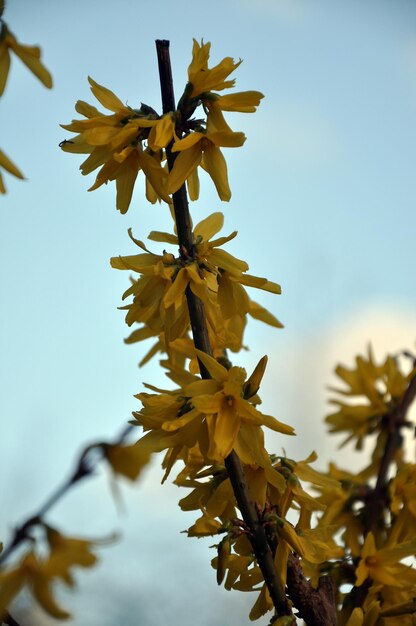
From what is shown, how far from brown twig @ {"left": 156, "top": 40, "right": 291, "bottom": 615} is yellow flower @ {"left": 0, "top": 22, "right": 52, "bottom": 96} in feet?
0.70

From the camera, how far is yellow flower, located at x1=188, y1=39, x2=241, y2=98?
1.38 metres

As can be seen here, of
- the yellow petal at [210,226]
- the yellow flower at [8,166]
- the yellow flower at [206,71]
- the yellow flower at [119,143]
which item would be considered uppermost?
the yellow flower at [206,71]

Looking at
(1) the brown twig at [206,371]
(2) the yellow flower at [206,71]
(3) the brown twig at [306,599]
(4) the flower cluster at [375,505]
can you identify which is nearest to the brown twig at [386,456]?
(4) the flower cluster at [375,505]

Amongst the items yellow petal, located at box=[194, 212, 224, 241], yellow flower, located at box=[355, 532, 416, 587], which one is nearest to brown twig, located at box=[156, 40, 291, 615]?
yellow petal, located at box=[194, 212, 224, 241]

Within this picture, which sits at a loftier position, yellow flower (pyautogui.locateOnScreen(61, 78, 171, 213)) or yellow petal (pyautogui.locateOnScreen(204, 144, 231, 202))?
yellow petal (pyautogui.locateOnScreen(204, 144, 231, 202))

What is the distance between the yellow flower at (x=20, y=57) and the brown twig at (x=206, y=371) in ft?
0.70

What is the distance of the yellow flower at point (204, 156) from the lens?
1363 mm

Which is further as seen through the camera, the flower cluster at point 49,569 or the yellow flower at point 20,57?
the yellow flower at point 20,57

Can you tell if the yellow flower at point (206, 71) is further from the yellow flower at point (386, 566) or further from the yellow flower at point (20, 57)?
the yellow flower at point (386, 566)

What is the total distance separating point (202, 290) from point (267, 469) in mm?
299

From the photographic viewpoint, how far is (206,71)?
138cm

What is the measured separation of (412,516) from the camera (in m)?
1.77

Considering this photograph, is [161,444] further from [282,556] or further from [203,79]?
[203,79]

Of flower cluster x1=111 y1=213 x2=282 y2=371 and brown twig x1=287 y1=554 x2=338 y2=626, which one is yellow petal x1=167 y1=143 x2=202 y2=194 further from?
brown twig x1=287 y1=554 x2=338 y2=626
